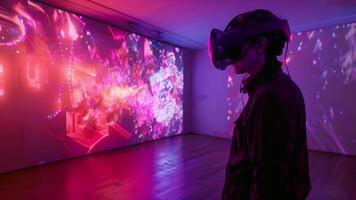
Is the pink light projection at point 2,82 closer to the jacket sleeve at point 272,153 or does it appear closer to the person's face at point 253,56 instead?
the person's face at point 253,56

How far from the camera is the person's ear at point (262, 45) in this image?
0.81 m

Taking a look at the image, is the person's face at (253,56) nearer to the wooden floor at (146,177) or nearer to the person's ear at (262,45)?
the person's ear at (262,45)

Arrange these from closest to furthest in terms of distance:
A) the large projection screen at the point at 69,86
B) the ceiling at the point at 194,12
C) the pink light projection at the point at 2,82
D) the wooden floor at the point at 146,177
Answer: the wooden floor at the point at 146,177
the pink light projection at the point at 2,82
the large projection screen at the point at 69,86
the ceiling at the point at 194,12

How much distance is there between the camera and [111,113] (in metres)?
4.73

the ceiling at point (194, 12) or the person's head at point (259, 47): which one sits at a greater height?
the ceiling at point (194, 12)

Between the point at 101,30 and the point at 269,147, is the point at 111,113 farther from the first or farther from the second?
the point at 269,147

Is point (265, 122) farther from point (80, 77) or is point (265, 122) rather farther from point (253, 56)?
point (80, 77)

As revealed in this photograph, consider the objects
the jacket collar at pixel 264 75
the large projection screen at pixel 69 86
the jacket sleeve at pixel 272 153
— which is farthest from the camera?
the large projection screen at pixel 69 86

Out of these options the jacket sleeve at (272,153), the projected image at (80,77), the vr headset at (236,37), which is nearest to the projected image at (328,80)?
the projected image at (80,77)

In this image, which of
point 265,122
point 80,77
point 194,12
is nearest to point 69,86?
point 80,77

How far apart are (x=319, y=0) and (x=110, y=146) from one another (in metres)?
4.29

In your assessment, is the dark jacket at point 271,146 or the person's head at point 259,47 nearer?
the dark jacket at point 271,146

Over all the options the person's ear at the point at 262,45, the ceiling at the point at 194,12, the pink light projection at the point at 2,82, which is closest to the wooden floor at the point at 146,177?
the pink light projection at the point at 2,82

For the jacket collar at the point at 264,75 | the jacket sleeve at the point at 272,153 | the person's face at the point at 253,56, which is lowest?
the jacket sleeve at the point at 272,153
